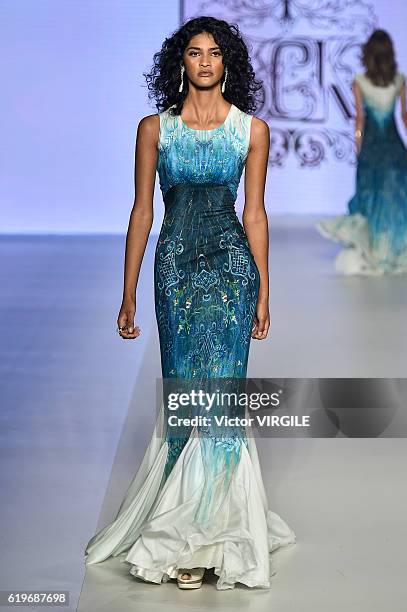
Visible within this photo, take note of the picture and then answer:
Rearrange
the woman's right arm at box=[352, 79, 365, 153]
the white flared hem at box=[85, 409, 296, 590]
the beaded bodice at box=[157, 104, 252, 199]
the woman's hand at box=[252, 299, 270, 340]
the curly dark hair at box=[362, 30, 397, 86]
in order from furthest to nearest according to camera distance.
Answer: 1. the woman's right arm at box=[352, 79, 365, 153]
2. the curly dark hair at box=[362, 30, 397, 86]
3. the woman's hand at box=[252, 299, 270, 340]
4. the beaded bodice at box=[157, 104, 252, 199]
5. the white flared hem at box=[85, 409, 296, 590]

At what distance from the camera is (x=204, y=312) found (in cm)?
344

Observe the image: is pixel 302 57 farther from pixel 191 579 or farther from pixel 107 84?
pixel 191 579

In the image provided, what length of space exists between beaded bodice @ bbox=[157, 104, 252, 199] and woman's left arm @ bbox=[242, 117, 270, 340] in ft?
0.09

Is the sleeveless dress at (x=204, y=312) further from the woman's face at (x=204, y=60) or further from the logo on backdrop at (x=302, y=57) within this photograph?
the logo on backdrop at (x=302, y=57)

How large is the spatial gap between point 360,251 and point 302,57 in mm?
3991

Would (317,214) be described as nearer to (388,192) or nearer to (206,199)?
(388,192)

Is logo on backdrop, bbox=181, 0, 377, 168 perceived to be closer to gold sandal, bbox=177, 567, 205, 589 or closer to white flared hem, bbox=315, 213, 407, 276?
white flared hem, bbox=315, 213, 407, 276


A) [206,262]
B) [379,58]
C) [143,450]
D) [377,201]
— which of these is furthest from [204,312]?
[377,201]

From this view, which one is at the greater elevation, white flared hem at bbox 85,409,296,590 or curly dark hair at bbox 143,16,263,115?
curly dark hair at bbox 143,16,263,115

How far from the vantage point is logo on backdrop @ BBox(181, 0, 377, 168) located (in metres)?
12.5

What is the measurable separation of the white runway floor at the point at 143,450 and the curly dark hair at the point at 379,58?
128 centimetres

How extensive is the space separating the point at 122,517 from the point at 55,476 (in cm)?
92

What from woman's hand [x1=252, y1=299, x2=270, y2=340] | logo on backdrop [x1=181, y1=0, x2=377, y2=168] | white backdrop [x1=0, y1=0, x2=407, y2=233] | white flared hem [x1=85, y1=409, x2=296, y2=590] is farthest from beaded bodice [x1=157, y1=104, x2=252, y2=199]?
logo on backdrop [x1=181, y1=0, x2=377, y2=168]

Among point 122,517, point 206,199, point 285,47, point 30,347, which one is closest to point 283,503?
point 122,517
